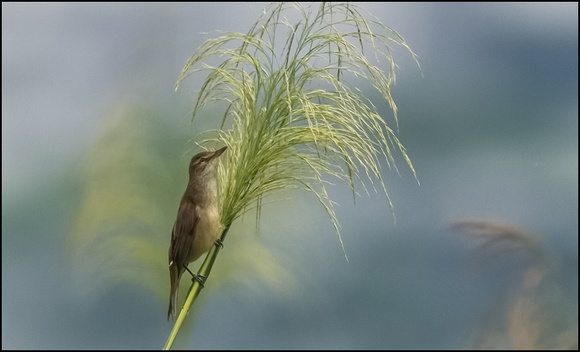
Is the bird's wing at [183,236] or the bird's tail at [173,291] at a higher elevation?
the bird's wing at [183,236]

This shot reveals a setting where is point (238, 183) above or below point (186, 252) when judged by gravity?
above

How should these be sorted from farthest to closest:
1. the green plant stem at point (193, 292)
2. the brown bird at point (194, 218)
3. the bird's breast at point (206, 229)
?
the brown bird at point (194, 218) < the bird's breast at point (206, 229) < the green plant stem at point (193, 292)

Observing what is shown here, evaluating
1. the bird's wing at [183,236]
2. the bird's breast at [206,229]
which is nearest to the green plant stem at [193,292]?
the bird's breast at [206,229]

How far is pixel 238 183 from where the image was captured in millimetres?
1505

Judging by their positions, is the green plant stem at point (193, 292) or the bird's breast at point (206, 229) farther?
the bird's breast at point (206, 229)

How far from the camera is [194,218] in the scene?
1.75 m

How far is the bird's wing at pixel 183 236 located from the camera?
5.80 feet

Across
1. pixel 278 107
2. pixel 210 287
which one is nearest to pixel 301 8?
pixel 278 107

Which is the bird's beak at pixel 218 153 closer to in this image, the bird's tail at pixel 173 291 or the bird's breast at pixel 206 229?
the bird's breast at pixel 206 229

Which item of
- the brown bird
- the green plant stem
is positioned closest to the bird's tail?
the brown bird

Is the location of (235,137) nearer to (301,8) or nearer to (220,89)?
(220,89)

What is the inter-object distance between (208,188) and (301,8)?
0.52 m

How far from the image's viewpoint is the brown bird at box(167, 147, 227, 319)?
1699 millimetres

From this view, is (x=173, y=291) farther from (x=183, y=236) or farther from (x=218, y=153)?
(x=218, y=153)
